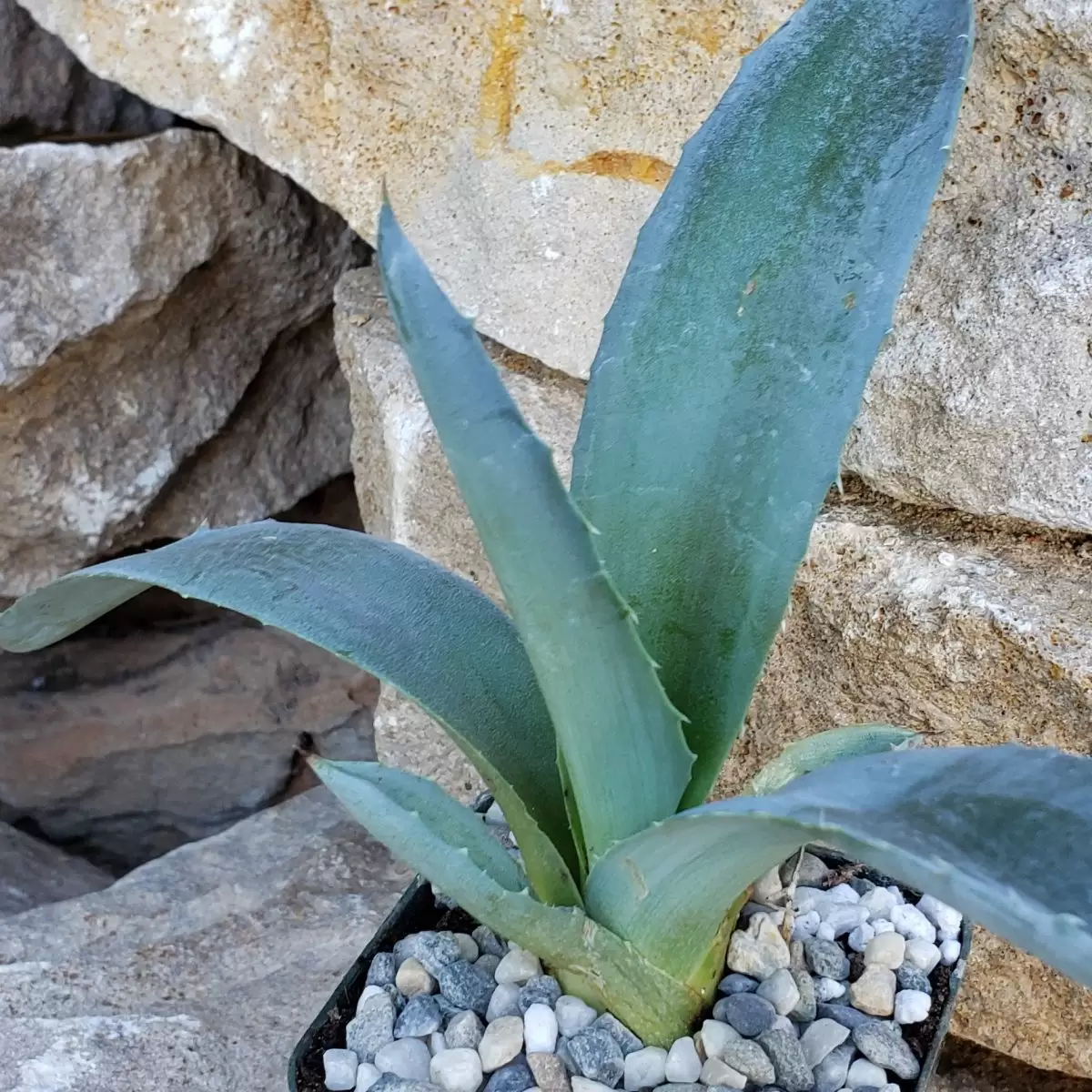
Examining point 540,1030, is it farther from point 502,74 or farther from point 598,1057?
point 502,74

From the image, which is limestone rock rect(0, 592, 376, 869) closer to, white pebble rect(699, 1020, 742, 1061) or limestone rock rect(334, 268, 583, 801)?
limestone rock rect(334, 268, 583, 801)

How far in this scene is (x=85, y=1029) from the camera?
2.67 feet

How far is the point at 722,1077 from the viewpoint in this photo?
466 millimetres

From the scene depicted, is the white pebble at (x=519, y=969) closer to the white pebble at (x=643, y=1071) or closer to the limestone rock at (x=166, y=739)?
the white pebble at (x=643, y=1071)

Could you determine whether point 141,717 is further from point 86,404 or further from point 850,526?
point 850,526

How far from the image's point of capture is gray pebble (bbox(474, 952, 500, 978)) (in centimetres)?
53

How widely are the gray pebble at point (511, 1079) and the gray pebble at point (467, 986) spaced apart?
40 mm

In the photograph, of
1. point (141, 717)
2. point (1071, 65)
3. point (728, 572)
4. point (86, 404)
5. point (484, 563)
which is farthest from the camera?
point (141, 717)

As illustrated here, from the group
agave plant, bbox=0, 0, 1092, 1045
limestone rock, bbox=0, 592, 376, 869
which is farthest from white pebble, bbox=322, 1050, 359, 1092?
limestone rock, bbox=0, 592, 376, 869

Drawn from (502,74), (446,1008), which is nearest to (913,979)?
(446,1008)

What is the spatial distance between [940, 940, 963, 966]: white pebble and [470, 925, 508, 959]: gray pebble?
0.72ft

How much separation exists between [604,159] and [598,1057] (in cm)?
57

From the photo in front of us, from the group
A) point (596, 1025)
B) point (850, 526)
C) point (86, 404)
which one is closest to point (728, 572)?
point (596, 1025)

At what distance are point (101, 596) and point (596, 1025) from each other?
0.90ft
